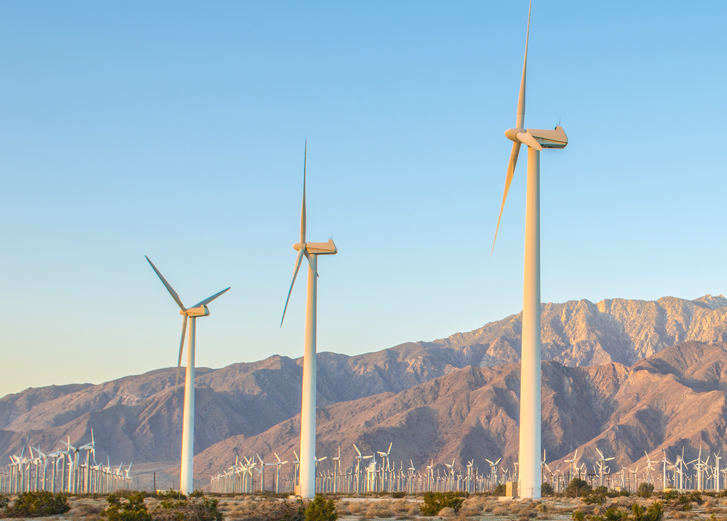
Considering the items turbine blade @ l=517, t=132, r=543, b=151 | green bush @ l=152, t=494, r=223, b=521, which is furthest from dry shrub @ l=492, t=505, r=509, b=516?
turbine blade @ l=517, t=132, r=543, b=151

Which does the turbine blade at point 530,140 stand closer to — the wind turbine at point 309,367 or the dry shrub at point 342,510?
the wind turbine at point 309,367

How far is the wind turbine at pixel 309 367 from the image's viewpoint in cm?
5047

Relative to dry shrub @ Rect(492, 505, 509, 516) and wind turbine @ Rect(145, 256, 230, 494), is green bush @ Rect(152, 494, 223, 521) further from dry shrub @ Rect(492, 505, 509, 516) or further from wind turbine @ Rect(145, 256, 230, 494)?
wind turbine @ Rect(145, 256, 230, 494)

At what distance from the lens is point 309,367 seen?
51062 mm

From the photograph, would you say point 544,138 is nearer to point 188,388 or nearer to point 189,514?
point 189,514

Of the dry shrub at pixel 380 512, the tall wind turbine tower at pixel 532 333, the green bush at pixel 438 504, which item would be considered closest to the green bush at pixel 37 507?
the dry shrub at pixel 380 512

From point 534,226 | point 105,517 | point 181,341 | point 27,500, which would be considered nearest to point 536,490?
point 534,226

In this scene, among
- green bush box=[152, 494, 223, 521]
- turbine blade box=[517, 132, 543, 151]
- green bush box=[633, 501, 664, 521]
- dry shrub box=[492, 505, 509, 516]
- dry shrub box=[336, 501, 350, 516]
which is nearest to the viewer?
green bush box=[633, 501, 664, 521]

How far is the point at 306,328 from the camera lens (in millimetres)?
52031

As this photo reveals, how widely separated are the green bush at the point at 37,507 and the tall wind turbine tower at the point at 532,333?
23493mm

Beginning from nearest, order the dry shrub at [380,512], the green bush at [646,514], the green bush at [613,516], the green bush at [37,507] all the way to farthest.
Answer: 1. the green bush at [613,516]
2. the green bush at [646,514]
3. the dry shrub at [380,512]
4. the green bush at [37,507]

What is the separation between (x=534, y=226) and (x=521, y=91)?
8.47m

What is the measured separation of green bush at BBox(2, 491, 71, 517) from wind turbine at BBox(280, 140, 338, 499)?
14347 millimetres

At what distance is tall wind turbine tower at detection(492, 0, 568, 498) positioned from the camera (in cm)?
3612
